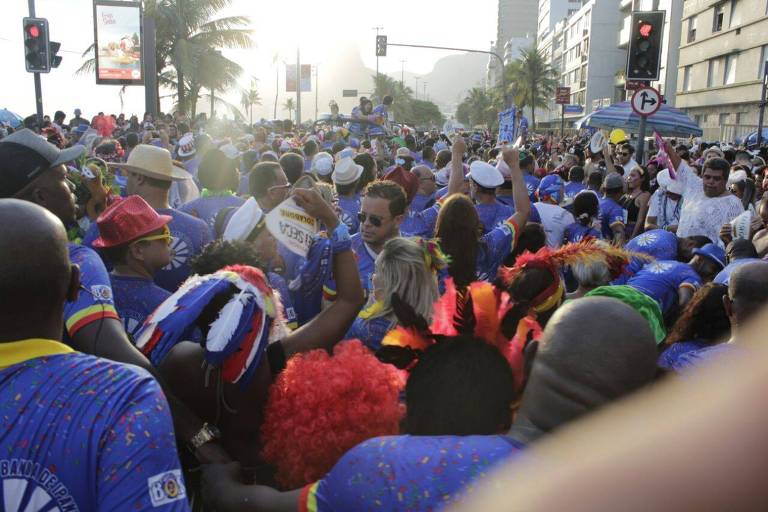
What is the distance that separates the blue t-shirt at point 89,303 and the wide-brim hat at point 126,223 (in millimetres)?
465

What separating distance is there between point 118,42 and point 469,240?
86.4 feet

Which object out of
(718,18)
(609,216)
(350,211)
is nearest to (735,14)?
(718,18)

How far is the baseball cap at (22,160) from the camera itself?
2.98m

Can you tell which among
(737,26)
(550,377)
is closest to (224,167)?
(550,377)

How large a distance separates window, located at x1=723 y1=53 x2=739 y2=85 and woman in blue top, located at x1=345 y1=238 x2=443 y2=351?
4413 centimetres

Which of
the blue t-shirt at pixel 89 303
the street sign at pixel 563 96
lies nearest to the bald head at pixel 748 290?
the blue t-shirt at pixel 89 303

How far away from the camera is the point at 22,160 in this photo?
3027 mm

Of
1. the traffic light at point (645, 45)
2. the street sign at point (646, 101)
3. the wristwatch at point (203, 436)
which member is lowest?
the wristwatch at point (203, 436)

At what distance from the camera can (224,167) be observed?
560cm

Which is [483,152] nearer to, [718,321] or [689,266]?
[689,266]

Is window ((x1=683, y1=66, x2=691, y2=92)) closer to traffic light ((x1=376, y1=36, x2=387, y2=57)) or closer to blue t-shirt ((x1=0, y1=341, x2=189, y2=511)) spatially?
traffic light ((x1=376, y1=36, x2=387, y2=57))

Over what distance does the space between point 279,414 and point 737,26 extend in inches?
1773

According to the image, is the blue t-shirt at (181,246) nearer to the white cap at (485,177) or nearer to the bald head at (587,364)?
the white cap at (485,177)

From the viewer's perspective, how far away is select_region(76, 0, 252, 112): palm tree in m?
30.9
